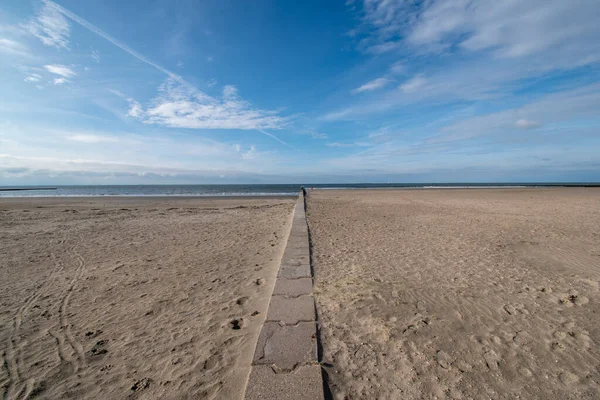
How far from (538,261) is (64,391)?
28.0 feet

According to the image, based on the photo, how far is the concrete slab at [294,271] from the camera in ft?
16.5

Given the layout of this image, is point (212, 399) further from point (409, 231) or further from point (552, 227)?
point (552, 227)

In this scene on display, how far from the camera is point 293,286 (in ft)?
14.9

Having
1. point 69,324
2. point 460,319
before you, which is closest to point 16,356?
point 69,324

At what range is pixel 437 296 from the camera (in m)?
4.37

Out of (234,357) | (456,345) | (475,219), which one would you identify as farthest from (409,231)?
(234,357)

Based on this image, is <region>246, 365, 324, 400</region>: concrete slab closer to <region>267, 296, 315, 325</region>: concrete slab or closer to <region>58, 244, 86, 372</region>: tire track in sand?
<region>267, 296, 315, 325</region>: concrete slab

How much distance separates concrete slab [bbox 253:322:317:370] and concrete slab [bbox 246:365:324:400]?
10 centimetres

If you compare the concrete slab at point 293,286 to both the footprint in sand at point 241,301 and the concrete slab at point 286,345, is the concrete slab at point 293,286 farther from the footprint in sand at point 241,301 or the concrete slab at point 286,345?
the concrete slab at point 286,345

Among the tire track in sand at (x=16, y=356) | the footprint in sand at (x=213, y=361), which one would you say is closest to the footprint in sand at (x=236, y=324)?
the footprint in sand at (x=213, y=361)

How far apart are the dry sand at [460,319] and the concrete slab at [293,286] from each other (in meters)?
0.21

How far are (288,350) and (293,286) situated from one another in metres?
1.70

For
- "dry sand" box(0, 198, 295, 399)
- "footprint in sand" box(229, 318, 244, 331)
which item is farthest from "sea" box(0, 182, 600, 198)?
"footprint in sand" box(229, 318, 244, 331)

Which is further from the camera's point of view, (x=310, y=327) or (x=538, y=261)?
(x=538, y=261)
